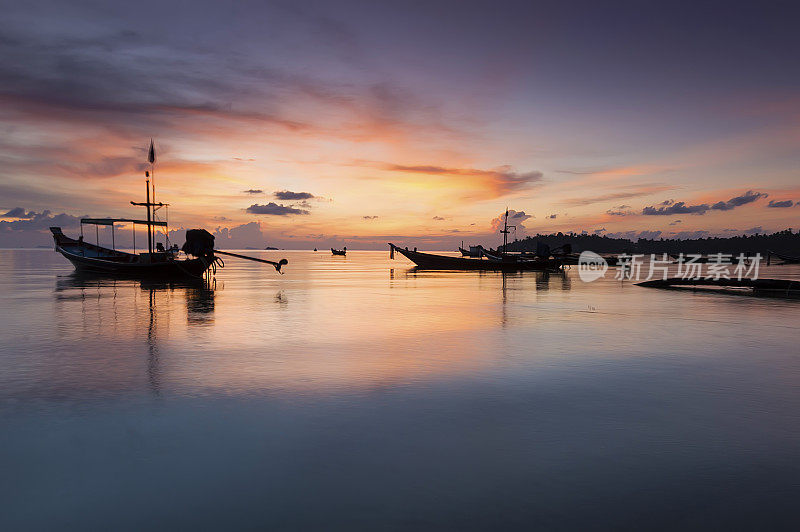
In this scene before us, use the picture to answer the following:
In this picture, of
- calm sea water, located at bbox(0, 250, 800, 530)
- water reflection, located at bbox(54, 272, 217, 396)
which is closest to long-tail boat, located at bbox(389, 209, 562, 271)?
water reflection, located at bbox(54, 272, 217, 396)

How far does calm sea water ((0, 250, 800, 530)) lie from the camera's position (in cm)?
565

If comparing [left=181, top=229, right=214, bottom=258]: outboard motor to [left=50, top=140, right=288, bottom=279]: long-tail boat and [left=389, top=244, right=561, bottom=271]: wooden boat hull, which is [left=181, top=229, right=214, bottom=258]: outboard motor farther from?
[left=389, top=244, right=561, bottom=271]: wooden boat hull

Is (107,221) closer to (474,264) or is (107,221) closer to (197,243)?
(197,243)

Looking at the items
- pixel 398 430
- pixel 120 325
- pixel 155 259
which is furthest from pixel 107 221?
pixel 398 430

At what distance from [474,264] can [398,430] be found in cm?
7215

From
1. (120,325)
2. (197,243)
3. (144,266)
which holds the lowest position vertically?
(120,325)

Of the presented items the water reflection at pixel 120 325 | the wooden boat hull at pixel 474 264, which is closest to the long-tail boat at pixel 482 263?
the wooden boat hull at pixel 474 264

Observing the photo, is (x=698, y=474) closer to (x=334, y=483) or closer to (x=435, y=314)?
(x=334, y=483)

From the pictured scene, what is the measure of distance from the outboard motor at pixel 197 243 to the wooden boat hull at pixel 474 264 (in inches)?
1458

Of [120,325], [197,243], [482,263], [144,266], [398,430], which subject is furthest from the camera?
[482,263]

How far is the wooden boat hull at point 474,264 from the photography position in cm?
7725

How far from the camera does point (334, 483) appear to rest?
625cm

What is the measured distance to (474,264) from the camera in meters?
79.2

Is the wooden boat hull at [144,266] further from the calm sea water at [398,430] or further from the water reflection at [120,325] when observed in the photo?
the calm sea water at [398,430]
